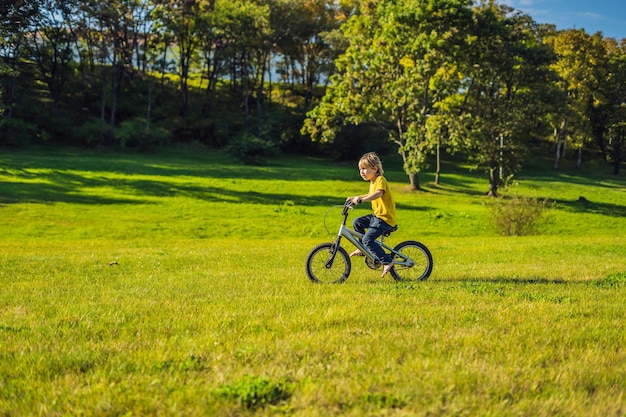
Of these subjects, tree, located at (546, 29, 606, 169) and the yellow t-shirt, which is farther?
tree, located at (546, 29, 606, 169)

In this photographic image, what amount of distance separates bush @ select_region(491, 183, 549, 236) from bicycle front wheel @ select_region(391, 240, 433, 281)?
21.4 m

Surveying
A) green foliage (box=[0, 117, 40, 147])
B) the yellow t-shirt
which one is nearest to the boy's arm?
the yellow t-shirt

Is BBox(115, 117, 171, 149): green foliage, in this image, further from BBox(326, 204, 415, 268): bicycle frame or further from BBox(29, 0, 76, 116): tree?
BBox(326, 204, 415, 268): bicycle frame

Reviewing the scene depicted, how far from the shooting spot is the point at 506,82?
46250 mm

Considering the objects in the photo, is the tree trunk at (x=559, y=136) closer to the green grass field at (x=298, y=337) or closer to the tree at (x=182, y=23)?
the tree at (x=182, y=23)

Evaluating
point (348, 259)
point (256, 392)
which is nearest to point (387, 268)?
point (348, 259)

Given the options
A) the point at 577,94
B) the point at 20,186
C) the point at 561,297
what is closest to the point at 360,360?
the point at 561,297

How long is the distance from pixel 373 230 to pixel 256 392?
675 cm

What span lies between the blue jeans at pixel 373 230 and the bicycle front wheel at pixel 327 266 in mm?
581

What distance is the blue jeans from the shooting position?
11.1 metres

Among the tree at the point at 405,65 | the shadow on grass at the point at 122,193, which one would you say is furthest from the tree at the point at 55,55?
the tree at the point at 405,65

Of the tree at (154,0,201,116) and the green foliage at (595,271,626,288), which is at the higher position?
the tree at (154,0,201,116)

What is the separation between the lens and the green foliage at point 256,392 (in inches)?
183

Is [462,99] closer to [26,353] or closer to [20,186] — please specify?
[20,186]
